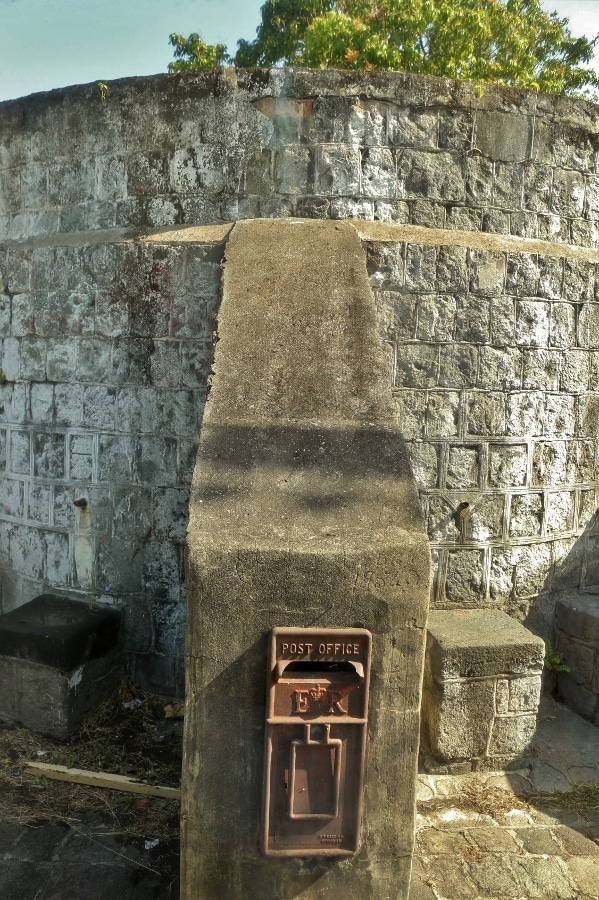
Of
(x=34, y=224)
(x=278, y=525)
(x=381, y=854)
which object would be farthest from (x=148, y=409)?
(x=381, y=854)

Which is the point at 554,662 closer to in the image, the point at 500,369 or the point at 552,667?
the point at 552,667

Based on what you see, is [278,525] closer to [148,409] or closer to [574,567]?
[148,409]

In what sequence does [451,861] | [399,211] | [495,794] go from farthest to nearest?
[399,211] → [495,794] → [451,861]

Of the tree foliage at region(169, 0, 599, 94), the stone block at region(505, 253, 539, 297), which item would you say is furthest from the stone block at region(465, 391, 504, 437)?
the tree foliage at region(169, 0, 599, 94)

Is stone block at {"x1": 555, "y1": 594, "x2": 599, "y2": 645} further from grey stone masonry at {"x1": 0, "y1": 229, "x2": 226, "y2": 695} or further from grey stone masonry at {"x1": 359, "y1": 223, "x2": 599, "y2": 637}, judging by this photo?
grey stone masonry at {"x1": 0, "y1": 229, "x2": 226, "y2": 695}

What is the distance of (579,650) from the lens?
4.55 metres

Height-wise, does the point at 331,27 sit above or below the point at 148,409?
above

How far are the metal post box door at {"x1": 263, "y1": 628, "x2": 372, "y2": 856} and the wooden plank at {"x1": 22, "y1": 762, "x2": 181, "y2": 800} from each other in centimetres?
142

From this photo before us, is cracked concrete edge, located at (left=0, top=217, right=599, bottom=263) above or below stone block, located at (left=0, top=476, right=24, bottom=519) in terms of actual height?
above

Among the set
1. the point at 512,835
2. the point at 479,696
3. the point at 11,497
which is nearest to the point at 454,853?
the point at 512,835

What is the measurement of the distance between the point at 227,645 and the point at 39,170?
12.4 feet

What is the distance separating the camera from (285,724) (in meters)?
2.21

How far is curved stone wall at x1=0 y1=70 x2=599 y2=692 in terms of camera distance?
4.17 meters

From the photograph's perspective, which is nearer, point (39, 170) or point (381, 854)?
point (381, 854)
